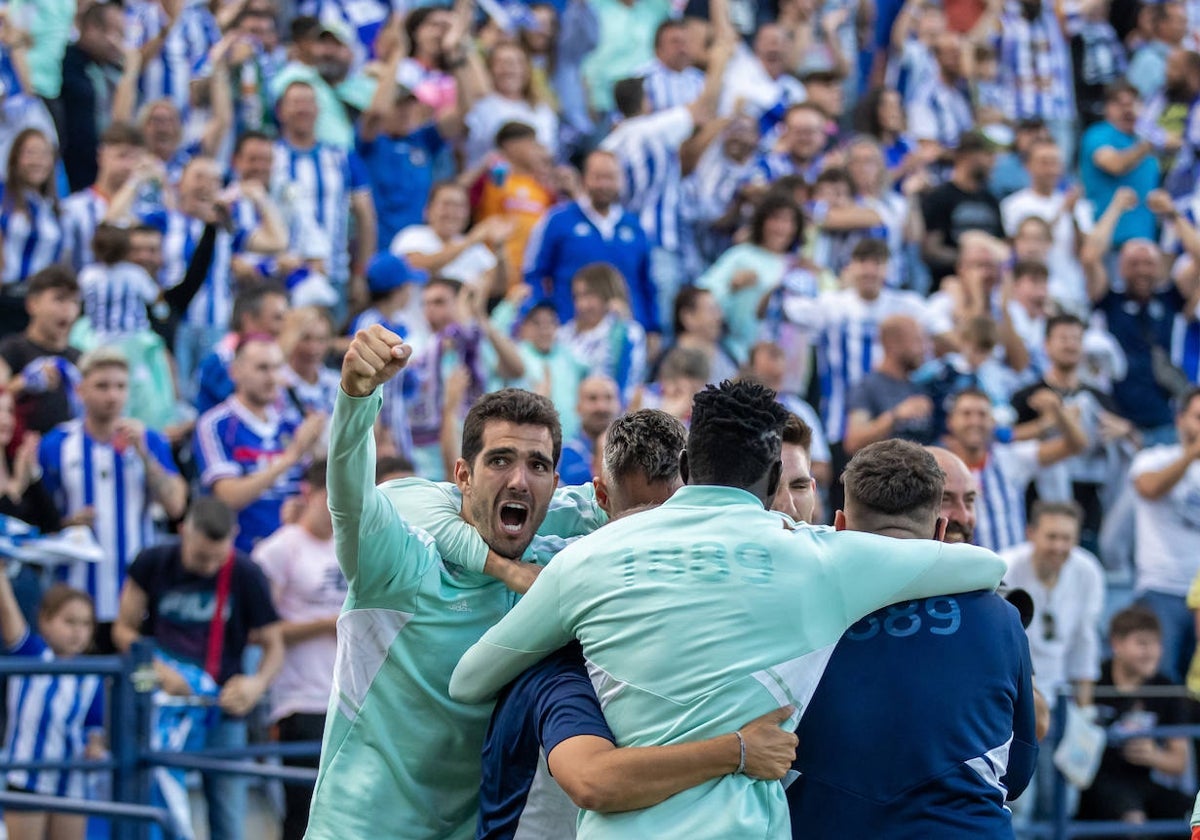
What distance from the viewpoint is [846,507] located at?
453 centimetres

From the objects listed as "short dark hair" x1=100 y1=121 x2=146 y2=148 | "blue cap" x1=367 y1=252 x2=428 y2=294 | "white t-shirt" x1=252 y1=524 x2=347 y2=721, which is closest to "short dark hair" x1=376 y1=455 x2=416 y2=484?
"white t-shirt" x1=252 y1=524 x2=347 y2=721

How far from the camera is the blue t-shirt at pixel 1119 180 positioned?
15172mm

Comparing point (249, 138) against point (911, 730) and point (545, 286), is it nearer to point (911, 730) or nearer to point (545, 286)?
point (545, 286)

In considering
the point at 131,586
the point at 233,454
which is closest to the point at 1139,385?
the point at 233,454

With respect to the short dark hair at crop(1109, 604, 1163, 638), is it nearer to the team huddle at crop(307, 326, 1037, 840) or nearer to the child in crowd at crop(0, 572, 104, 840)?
the child in crowd at crop(0, 572, 104, 840)

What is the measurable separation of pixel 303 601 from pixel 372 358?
16.3 ft

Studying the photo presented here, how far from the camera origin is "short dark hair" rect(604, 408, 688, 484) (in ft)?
14.8

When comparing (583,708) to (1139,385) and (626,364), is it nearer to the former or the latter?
(626,364)

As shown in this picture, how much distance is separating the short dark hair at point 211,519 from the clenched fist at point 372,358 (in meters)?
4.45

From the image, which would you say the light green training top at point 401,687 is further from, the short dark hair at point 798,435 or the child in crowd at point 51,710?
the child in crowd at point 51,710

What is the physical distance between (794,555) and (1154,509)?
7.65m

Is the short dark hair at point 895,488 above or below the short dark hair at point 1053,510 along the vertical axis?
above

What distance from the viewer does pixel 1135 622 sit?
9836 millimetres

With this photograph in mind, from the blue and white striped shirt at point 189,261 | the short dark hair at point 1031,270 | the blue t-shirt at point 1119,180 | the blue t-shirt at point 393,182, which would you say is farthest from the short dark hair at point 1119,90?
the blue and white striped shirt at point 189,261
